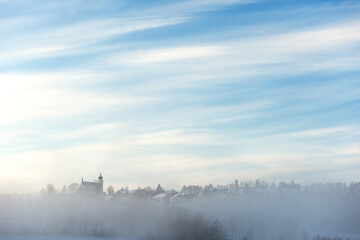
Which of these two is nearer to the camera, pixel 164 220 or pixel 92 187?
pixel 164 220

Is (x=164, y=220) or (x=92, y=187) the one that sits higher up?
(x=92, y=187)

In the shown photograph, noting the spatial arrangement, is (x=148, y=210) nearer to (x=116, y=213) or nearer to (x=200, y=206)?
(x=116, y=213)

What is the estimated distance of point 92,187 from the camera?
17562cm

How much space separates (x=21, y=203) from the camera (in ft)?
519

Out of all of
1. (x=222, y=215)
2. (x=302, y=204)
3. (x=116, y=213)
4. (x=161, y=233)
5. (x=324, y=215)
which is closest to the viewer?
(x=161, y=233)

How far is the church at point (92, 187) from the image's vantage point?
567ft

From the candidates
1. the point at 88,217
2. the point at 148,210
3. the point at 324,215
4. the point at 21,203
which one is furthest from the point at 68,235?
the point at 324,215

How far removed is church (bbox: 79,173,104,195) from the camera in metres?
173

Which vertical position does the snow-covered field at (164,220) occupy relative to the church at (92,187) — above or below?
below

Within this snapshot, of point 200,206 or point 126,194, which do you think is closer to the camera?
point 200,206

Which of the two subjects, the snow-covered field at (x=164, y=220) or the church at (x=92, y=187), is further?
the church at (x=92, y=187)

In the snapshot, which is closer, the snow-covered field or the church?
the snow-covered field

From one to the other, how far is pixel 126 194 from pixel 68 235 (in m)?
63.7

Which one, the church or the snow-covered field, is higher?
the church
